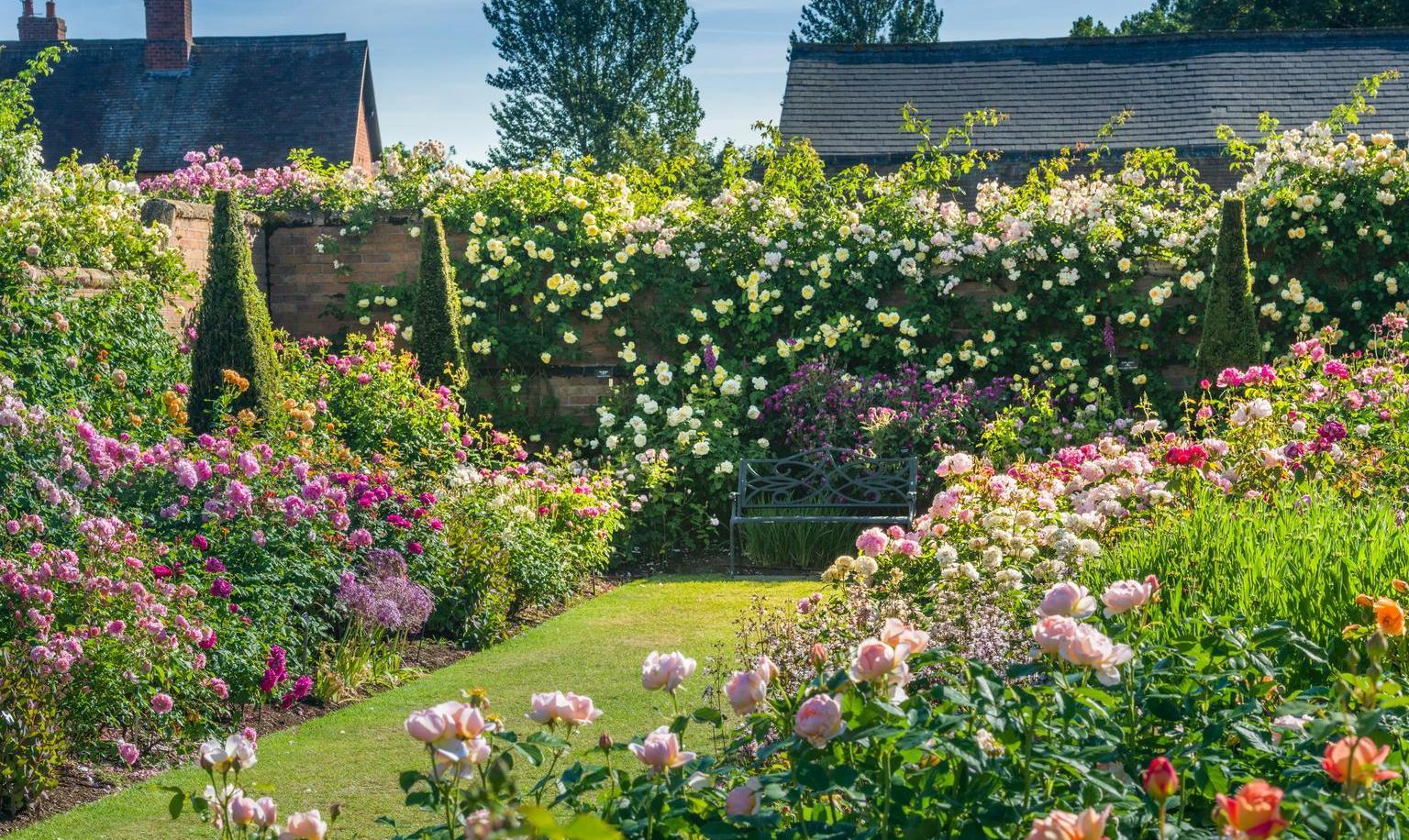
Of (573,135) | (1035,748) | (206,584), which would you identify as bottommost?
(206,584)

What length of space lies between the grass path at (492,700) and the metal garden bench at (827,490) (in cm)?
76

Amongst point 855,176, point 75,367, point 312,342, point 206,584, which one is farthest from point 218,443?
point 855,176

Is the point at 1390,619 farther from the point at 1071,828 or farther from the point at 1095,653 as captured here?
the point at 1071,828

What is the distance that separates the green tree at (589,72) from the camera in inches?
1177

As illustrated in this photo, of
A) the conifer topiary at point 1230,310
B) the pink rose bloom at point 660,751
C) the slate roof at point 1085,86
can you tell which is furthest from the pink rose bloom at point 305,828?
the slate roof at point 1085,86

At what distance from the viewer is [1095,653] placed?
6.38 feet

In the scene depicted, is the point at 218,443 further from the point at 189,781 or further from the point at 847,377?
the point at 847,377

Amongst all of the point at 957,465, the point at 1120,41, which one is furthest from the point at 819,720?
the point at 1120,41

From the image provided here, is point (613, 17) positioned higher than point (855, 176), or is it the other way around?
point (613, 17)

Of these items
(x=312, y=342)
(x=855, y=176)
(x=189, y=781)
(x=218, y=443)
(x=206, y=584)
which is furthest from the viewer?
(x=855, y=176)

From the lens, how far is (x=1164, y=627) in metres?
3.27

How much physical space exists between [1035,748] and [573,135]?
29.7 metres

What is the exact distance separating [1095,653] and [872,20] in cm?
3411

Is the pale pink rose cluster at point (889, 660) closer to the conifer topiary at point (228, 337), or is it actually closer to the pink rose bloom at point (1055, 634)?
the pink rose bloom at point (1055, 634)
